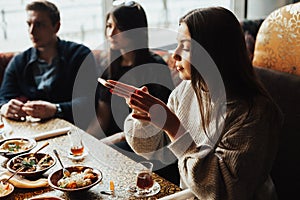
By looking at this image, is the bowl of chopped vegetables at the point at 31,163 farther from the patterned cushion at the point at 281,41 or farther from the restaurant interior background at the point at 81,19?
the restaurant interior background at the point at 81,19

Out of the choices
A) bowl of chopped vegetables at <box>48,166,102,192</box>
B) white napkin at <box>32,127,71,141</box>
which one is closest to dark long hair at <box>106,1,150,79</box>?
white napkin at <box>32,127,71,141</box>

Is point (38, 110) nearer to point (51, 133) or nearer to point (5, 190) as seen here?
point (51, 133)

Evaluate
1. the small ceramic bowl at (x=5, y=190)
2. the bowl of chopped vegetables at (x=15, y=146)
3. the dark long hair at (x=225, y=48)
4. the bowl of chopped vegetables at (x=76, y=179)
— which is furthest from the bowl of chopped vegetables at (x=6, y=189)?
the dark long hair at (x=225, y=48)

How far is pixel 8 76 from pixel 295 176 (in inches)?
74.5

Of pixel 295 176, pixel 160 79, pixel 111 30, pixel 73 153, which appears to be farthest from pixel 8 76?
pixel 295 176

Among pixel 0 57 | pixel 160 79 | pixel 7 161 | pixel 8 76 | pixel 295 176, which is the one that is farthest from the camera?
pixel 0 57

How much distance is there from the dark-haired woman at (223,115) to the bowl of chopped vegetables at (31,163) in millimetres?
434

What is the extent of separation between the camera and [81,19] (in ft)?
12.0

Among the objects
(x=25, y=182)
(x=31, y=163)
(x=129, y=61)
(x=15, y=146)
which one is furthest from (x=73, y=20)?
(x=25, y=182)

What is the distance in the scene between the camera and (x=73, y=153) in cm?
183

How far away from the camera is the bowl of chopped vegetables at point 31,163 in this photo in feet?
5.30

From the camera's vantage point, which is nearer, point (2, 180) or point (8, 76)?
point (2, 180)

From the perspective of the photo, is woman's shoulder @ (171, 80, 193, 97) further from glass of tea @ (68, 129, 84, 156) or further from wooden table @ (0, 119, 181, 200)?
glass of tea @ (68, 129, 84, 156)

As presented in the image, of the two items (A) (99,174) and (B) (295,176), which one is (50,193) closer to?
(A) (99,174)
